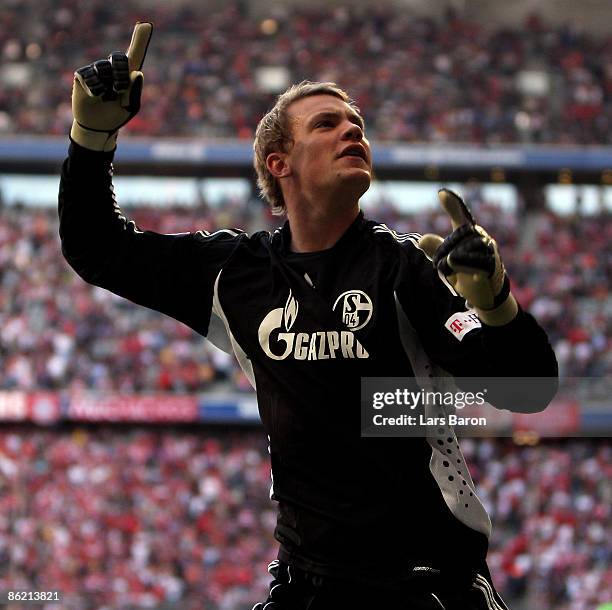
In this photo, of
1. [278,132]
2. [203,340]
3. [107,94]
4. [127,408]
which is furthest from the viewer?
[203,340]

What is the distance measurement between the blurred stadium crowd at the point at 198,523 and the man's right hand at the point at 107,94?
1130 centimetres

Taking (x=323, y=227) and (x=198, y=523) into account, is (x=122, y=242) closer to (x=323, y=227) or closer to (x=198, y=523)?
(x=323, y=227)

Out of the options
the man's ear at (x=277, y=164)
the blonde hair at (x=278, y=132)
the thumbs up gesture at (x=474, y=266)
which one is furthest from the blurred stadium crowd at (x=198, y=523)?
the thumbs up gesture at (x=474, y=266)

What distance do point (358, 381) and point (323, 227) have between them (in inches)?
20.8

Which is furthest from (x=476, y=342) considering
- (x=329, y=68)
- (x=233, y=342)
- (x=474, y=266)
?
(x=329, y=68)

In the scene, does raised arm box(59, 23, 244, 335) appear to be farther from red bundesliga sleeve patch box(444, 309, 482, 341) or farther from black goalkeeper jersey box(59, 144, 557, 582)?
red bundesliga sleeve patch box(444, 309, 482, 341)

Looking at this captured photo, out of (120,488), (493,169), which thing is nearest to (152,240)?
(120,488)

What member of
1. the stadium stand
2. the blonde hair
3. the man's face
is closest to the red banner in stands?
the stadium stand

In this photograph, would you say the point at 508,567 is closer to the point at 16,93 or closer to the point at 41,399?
the point at 41,399

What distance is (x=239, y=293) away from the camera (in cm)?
308

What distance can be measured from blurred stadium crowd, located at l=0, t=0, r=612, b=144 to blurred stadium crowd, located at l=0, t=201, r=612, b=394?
7.16ft

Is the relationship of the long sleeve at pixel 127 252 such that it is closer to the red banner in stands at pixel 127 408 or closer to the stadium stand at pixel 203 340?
the stadium stand at pixel 203 340

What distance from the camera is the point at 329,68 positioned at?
915 inches

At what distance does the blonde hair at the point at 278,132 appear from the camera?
10.7ft
